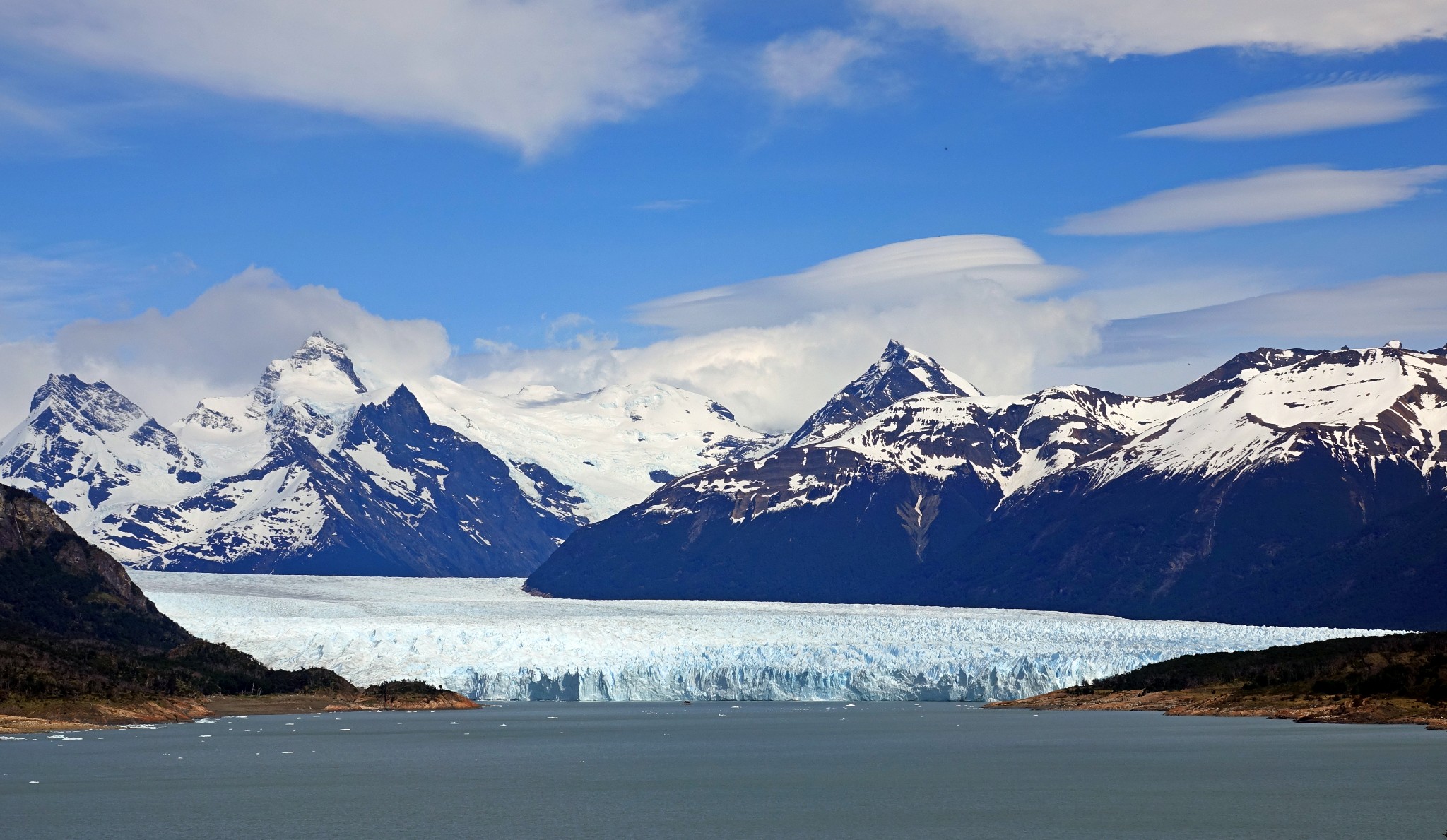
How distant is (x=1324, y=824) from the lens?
48656mm

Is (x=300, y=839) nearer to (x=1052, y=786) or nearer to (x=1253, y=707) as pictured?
(x=1052, y=786)

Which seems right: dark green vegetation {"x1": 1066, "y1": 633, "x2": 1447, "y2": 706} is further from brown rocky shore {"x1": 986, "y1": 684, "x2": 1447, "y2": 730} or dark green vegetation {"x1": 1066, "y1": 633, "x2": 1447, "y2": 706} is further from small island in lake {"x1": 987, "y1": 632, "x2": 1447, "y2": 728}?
brown rocky shore {"x1": 986, "y1": 684, "x2": 1447, "y2": 730}

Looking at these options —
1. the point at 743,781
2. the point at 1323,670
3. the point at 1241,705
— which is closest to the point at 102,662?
the point at 743,781

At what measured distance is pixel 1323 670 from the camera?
336 ft

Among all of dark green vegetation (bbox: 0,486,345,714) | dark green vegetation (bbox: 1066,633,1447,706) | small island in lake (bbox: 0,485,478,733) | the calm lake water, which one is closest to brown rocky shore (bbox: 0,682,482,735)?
small island in lake (bbox: 0,485,478,733)

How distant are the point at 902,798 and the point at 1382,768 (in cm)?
1909

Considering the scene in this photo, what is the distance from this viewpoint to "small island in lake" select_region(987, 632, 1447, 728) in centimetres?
9312

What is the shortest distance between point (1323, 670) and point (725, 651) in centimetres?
4409

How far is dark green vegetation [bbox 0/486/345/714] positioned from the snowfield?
342cm

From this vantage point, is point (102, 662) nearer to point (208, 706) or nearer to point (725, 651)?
point (208, 706)

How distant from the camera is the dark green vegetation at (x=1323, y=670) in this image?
94.3 metres

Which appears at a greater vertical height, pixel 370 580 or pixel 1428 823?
pixel 370 580

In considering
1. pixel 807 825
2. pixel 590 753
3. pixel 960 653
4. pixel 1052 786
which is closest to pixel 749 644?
pixel 960 653

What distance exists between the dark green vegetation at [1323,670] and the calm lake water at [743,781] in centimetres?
456
